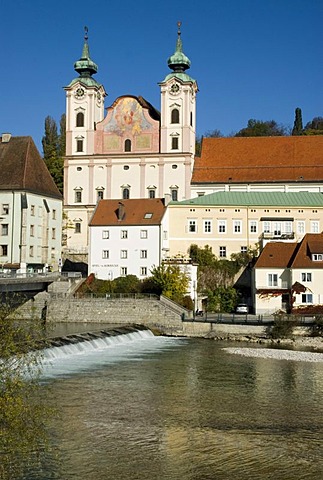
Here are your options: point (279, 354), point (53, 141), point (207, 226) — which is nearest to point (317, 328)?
point (279, 354)

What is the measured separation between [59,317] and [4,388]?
38033 mm

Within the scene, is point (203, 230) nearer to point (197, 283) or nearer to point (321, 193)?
point (197, 283)

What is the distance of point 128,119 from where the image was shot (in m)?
68.3

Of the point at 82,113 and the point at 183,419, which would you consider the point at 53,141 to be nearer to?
the point at 82,113

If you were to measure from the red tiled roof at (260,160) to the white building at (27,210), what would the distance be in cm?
1410

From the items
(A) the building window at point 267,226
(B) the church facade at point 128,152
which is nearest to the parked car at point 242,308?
(A) the building window at point 267,226

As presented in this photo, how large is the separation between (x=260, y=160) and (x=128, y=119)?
44.6 feet

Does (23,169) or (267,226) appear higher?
(23,169)

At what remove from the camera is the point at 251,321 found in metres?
43.9

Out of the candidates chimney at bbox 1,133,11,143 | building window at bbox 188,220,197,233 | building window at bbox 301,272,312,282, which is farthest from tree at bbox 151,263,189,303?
chimney at bbox 1,133,11,143

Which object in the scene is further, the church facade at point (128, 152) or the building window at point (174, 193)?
the church facade at point (128, 152)

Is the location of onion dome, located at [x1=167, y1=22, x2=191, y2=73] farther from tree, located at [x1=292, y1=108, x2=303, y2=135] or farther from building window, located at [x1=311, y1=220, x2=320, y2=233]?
tree, located at [x1=292, y1=108, x2=303, y2=135]

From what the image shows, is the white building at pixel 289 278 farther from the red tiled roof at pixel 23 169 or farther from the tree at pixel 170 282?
the red tiled roof at pixel 23 169

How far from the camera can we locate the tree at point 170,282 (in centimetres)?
4978
